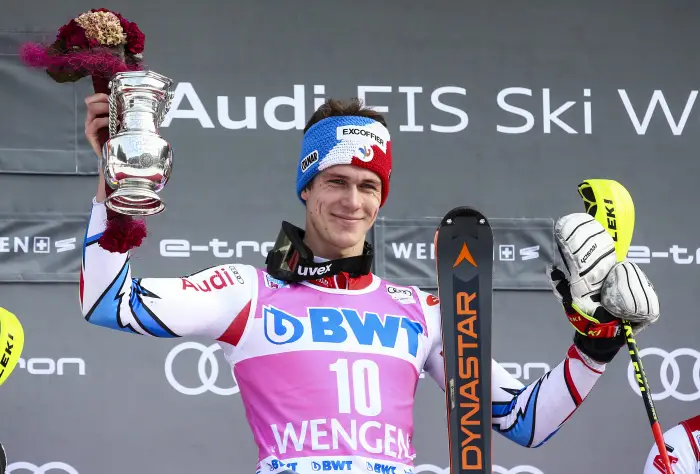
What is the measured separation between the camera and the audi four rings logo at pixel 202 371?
4027 mm

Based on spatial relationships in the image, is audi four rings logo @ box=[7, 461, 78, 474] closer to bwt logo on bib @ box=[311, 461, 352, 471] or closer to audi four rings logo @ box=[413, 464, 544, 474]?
audi four rings logo @ box=[413, 464, 544, 474]

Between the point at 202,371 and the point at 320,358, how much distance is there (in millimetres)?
1591

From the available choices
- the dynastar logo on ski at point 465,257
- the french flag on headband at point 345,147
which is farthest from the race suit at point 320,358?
the french flag on headband at point 345,147

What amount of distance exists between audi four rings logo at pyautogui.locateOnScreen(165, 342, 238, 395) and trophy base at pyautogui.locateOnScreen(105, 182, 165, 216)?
6.41ft

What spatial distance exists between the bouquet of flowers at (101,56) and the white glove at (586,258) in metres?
0.94

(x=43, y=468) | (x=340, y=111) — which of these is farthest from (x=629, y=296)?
(x=43, y=468)

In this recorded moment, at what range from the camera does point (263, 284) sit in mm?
2648

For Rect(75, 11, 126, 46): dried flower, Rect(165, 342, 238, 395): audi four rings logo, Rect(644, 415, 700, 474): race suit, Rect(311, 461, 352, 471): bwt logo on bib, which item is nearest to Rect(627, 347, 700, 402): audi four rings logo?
Rect(644, 415, 700, 474): race suit

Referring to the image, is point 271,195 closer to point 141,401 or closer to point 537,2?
point 141,401

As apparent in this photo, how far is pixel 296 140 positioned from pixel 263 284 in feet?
5.33

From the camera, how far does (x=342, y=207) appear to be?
2.62 meters

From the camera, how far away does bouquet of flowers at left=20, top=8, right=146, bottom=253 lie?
2170 mm

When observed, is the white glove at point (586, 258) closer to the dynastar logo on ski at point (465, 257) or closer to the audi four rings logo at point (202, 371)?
the dynastar logo on ski at point (465, 257)

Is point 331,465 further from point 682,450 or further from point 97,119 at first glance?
point 682,450
